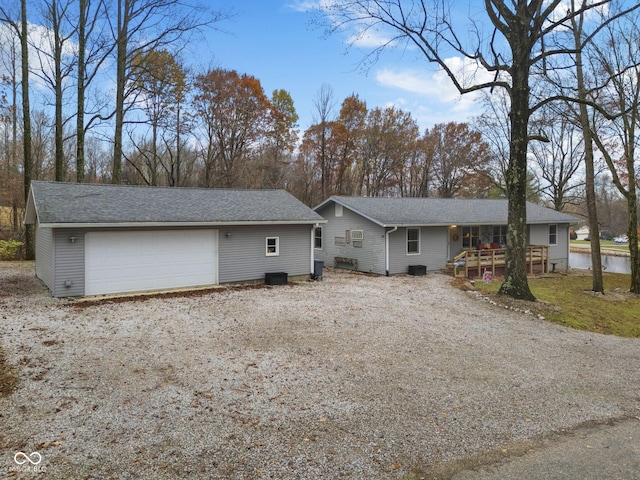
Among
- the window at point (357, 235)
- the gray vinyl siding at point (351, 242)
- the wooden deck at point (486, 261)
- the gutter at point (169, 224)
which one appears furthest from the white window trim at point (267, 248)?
the wooden deck at point (486, 261)

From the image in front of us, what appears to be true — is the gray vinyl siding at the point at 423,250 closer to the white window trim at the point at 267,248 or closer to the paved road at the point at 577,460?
the white window trim at the point at 267,248

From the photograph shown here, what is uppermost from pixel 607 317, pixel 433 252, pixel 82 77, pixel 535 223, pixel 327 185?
pixel 82 77

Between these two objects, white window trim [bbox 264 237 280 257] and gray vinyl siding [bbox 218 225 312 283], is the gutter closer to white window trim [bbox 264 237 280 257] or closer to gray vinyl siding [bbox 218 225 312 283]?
gray vinyl siding [bbox 218 225 312 283]

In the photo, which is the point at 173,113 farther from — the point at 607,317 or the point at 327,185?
the point at 607,317

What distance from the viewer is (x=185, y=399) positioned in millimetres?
4984

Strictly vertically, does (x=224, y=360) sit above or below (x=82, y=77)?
below

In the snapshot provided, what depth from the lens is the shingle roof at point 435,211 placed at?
17041 millimetres

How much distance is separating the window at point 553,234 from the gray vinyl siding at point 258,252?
1445 centimetres

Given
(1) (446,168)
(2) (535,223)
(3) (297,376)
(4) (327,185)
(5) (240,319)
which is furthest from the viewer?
(1) (446,168)

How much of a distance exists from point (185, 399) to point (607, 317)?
11530mm

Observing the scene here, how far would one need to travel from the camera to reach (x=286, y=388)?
5406mm

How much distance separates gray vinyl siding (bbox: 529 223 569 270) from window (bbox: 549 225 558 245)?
0.14 meters

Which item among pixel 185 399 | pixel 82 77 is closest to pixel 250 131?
pixel 82 77

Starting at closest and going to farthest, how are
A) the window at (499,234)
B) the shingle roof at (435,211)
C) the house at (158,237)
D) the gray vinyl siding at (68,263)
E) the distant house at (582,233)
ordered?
the gray vinyl siding at (68,263) < the house at (158,237) < the shingle roof at (435,211) < the window at (499,234) < the distant house at (582,233)
